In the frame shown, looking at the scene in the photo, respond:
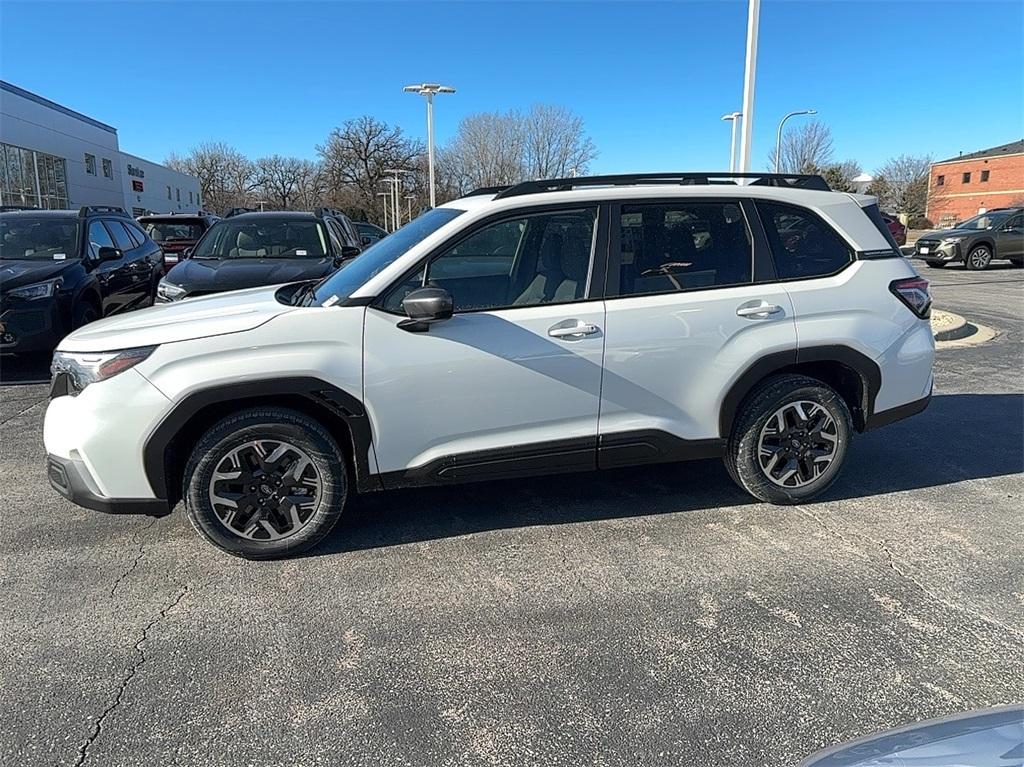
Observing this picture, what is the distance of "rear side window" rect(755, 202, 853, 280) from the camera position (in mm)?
4066

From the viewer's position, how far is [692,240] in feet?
13.1

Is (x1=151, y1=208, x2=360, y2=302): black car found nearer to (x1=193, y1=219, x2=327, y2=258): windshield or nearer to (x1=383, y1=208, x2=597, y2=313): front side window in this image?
(x1=193, y1=219, x2=327, y2=258): windshield

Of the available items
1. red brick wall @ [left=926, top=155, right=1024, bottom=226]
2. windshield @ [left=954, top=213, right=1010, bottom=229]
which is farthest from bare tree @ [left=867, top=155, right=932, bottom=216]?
windshield @ [left=954, top=213, right=1010, bottom=229]

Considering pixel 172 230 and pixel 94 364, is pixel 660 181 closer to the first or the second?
pixel 94 364

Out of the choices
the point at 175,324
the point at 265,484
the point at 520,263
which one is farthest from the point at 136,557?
the point at 520,263

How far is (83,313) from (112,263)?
1087 mm

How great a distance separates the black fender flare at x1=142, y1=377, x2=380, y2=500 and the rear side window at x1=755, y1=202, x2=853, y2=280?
257 centimetres

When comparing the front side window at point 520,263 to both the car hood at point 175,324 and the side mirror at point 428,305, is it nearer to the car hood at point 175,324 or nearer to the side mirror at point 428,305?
the side mirror at point 428,305

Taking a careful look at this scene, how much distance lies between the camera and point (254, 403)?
11.3 feet

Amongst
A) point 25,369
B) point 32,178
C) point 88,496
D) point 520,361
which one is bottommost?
point 25,369

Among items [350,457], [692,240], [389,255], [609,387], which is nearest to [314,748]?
[350,457]

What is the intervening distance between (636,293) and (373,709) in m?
2.45

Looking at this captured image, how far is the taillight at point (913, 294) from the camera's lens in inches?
164

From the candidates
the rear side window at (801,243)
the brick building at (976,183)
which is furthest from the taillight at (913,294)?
the brick building at (976,183)
